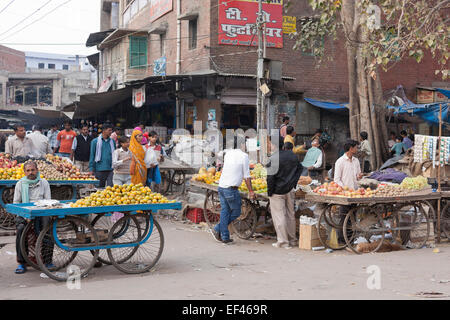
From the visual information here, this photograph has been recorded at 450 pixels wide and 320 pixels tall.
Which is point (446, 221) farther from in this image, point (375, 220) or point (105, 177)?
point (105, 177)

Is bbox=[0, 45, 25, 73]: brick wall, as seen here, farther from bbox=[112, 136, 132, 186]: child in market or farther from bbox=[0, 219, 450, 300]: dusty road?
bbox=[0, 219, 450, 300]: dusty road

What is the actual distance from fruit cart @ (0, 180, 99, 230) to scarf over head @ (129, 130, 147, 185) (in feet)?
3.00

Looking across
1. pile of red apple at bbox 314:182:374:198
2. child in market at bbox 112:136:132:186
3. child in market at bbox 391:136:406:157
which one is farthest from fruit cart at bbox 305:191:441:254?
child in market at bbox 391:136:406:157

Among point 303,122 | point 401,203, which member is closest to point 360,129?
point 303,122

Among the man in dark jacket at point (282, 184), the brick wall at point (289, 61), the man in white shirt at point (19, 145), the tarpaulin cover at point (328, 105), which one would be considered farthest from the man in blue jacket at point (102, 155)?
the tarpaulin cover at point (328, 105)

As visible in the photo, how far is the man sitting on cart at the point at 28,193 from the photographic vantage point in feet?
23.4

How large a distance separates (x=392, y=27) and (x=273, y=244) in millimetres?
5549

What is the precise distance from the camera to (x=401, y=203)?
30.9 ft

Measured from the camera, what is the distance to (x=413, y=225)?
31.4 ft

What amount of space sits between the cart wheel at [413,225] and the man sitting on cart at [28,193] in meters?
6.08

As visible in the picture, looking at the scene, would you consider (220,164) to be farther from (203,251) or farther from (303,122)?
(303,122)

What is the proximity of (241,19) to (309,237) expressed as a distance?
13.3 metres

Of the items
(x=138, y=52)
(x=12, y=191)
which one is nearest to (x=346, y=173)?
(x=12, y=191)

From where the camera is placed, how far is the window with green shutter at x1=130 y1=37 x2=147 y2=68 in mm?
26531
